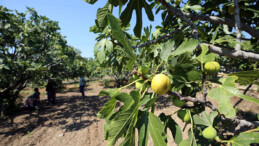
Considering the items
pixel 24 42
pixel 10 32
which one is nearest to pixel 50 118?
pixel 24 42

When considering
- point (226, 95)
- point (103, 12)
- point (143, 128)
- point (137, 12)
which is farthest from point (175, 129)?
point (103, 12)

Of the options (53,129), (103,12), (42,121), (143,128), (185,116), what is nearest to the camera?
(143,128)

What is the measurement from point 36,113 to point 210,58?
24.8ft

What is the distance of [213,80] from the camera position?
0.90 m

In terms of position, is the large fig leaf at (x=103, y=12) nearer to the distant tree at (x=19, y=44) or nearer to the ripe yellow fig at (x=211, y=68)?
the ripe yellow fig at (x=211, y=68)

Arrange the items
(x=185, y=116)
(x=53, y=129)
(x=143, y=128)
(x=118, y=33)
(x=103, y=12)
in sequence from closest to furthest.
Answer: (x=118, y=33) → (x=143, y=128) → (x=185, y=116) → (x=103, y=12) → (x=53, y=129)

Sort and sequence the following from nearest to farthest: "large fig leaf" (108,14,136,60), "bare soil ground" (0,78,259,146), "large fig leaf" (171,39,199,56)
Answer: "large fig leaf" (108,14,136,60), "large fig leaf" (171,39,199,56), "bare soil ground" (0,78,259,146)

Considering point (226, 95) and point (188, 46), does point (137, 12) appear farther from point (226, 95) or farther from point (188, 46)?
point (226, 95)

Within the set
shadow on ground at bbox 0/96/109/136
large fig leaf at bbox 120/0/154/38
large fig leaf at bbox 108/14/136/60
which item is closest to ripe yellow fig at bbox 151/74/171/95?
large fig leaf at bbox 108/14/136/60

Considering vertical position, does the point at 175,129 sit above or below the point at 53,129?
above

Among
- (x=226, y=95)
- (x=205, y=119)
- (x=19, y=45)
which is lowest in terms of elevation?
(x=205, y=119)

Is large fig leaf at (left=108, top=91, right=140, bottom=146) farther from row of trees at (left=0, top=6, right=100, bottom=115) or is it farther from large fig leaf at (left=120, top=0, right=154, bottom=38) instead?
row of trees at (left=0, top=6, right=100, bottom=115)

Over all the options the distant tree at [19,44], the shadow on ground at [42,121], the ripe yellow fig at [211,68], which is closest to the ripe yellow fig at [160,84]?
the ripe yellow fig at [211,68]

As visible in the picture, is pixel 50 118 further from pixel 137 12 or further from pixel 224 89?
pixel 224 89
